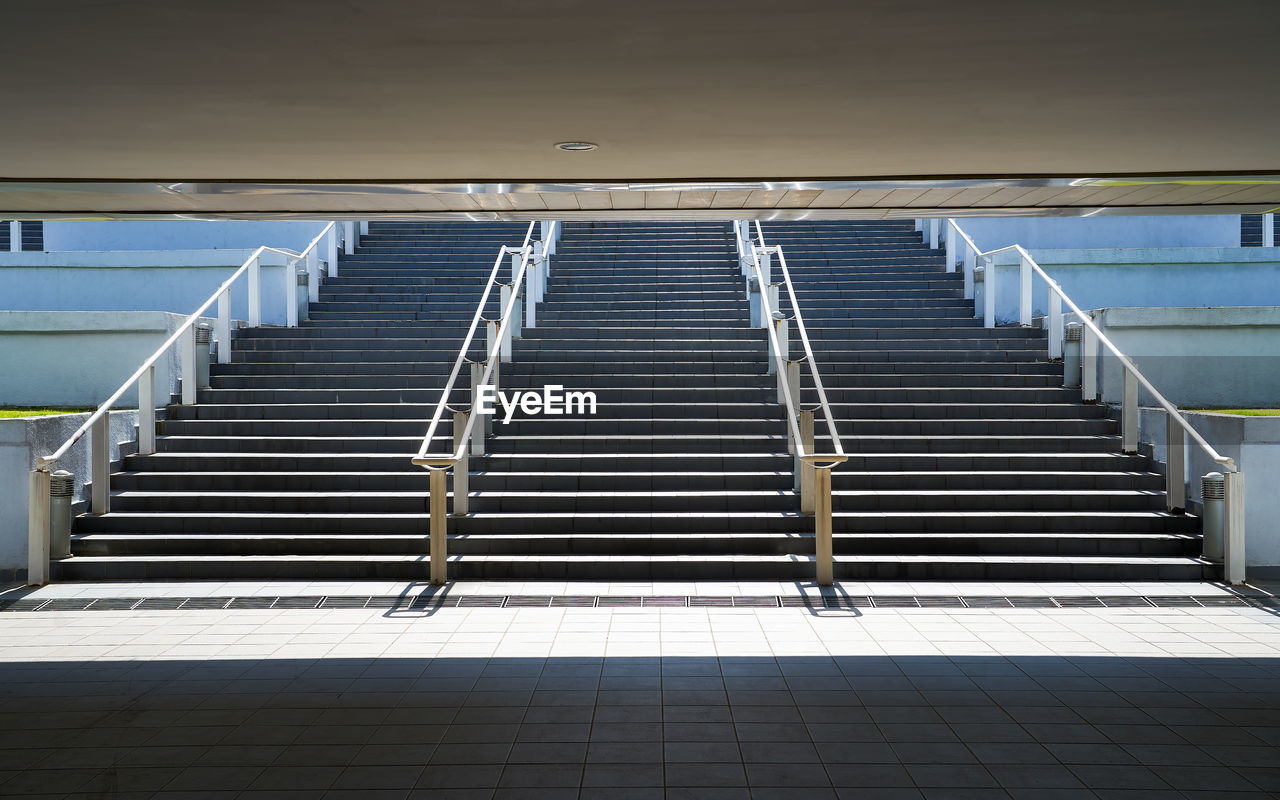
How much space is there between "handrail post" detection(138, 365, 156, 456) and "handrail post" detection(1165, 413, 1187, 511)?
29.3 ft

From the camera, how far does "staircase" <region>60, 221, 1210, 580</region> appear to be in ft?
25.7

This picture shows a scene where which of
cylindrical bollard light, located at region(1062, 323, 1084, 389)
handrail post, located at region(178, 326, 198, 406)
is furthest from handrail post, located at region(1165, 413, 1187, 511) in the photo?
handrail post, located at region(178, 326, 198, 406)

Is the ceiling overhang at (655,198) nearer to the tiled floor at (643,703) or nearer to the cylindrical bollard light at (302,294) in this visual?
the tiled floor at (643,703)

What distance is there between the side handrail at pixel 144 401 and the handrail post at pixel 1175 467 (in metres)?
8.80

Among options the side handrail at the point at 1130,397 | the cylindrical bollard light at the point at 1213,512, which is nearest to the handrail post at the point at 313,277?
the side handrail at the point at 1130,397

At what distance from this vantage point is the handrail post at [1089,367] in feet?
32.6

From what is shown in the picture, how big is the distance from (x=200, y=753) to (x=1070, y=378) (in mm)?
9011

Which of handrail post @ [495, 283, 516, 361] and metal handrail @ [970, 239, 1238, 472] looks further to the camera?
handrail post @ [495, 283, 516, 361]

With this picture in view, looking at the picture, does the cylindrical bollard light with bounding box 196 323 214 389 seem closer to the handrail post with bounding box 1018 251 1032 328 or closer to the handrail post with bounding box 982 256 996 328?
the handrail post with bounding box 982 256 996 328

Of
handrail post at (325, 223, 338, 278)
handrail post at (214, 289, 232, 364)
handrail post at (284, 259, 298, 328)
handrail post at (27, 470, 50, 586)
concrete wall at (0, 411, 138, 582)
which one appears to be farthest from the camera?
handrail post at (325, 223, 338, 278)

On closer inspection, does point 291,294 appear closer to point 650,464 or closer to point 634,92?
point 650,464

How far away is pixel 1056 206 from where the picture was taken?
618cm

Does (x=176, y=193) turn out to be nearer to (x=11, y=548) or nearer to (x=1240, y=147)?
(x=11, y=548)

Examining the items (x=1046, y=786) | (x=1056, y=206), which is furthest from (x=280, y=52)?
(x=1056, y=206)
